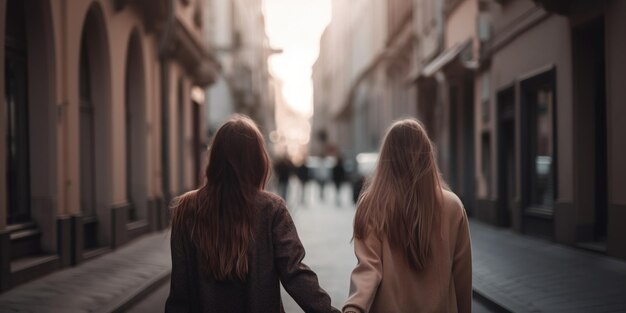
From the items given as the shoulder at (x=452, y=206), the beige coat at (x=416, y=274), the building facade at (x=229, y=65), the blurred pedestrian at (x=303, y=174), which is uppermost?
the building facade at (x=229, y=65)

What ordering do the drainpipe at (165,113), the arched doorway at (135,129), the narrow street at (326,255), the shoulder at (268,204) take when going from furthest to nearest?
1. the drainpipe at (165,113)
2. the arched doorway at (135,129)
3. the narrow street at (326,255)
4. the shoulder at (268,204)

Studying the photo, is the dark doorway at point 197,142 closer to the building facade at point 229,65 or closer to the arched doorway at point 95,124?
the building facade at point 229,65

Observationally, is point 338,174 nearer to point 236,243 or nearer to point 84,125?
point 84,125

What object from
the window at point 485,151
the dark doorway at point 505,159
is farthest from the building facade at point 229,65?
the dark doorway at point 505,159

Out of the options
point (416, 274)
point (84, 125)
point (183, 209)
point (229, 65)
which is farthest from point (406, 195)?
point (229, 65)

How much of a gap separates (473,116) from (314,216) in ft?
16.9

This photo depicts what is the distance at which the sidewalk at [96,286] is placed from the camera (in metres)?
7.51

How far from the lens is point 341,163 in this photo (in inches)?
1178

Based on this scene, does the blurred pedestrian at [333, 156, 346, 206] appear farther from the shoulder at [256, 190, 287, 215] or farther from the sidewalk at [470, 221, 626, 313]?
the shoulder at [256, 190, 287, 215]

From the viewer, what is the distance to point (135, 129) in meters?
15.7

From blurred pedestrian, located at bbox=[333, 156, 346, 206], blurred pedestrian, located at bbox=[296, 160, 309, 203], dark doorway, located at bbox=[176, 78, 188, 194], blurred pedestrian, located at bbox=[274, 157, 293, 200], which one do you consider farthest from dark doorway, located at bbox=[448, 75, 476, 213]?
blurred pedestrian, located at bbox=[296, 160, 309, 203]

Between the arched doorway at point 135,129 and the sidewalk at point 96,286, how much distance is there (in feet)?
11.7

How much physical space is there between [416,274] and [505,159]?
13587mm

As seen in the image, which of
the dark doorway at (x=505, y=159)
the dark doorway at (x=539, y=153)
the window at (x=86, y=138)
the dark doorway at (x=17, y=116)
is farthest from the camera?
the dark doorway at (x=505, y=159)
